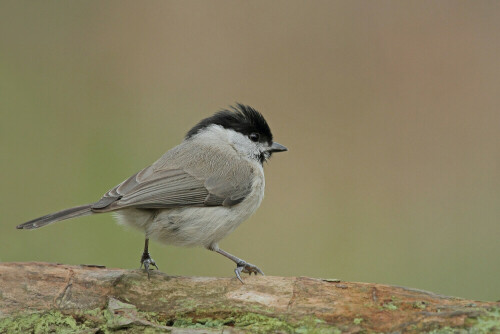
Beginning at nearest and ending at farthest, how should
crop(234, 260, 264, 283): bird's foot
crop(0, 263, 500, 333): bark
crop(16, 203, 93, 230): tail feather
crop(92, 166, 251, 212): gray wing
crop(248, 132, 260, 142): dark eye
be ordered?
crop(0, 263, 500, 333): bark, crop(16, 203, 93, 230): tail feather, crop(92, 166, 251, 212): gray wing, crop(234, 260, 264, 283): bird's foot, crop(248, 132, 260, 142): dark eye

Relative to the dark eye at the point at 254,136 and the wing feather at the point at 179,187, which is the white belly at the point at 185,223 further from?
the dark eye at the point at 254,136

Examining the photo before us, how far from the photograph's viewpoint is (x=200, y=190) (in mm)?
3725

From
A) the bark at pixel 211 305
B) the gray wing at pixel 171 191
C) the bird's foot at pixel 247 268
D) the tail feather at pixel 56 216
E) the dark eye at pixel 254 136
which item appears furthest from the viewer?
the dark eye at pixel 254 136

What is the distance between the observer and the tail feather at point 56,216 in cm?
324

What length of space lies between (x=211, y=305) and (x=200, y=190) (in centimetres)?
101

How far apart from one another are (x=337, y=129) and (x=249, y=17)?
5.97ft

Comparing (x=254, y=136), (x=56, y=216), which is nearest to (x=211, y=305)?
(x=56, y=216)

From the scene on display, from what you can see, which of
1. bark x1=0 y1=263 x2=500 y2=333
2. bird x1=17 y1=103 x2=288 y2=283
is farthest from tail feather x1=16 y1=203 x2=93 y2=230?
bark x1=0 y1=263 x2=500 y2=333

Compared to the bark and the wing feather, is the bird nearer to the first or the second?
the wing feather

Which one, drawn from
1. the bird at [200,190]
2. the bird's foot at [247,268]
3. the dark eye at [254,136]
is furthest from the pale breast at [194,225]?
→ the dark eye at [254,136]

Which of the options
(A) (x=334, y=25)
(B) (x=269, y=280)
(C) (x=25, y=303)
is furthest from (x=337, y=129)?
(C) (x=25, y=303)

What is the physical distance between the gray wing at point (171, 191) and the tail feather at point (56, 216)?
53mm

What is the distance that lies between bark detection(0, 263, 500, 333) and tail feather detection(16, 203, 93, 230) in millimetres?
207

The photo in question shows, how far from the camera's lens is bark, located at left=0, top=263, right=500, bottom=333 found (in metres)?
2.58
